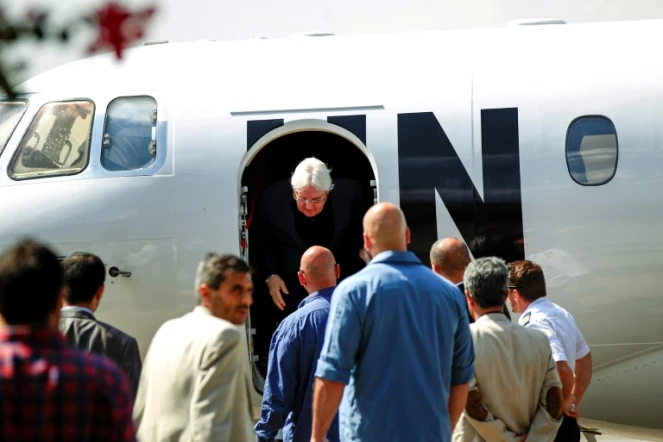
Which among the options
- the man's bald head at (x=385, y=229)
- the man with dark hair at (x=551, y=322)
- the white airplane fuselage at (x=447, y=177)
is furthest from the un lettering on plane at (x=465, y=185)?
the man's bald head at (x=385, y=229)

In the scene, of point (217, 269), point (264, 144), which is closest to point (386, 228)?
point (217, 269)

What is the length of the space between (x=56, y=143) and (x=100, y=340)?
12.2ft

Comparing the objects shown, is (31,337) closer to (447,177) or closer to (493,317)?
(493,317)

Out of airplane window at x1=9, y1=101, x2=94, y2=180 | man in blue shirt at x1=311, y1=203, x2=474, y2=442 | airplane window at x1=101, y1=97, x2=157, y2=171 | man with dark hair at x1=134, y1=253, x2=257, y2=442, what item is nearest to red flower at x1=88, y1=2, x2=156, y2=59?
man with dark hair at x1=134, y1=253, x2=257, y2=442

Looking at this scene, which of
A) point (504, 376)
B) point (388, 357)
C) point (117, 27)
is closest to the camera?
point (117, 27)

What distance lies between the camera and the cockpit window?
9.61 m

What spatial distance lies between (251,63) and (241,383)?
495 cm

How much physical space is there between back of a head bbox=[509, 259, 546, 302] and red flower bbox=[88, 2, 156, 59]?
16.4 ft

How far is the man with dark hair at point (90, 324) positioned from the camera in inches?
245

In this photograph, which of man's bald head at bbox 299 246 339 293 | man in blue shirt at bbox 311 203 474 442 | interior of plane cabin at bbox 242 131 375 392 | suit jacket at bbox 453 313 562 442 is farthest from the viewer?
interior of plane cabin at bbox 242 131 375 392

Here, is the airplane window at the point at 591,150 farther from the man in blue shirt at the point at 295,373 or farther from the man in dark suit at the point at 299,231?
the man in blue shirt at the point at 295,373

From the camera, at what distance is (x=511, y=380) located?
6.18 m

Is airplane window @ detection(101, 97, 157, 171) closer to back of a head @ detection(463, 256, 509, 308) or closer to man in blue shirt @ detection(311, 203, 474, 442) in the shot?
back of a head @ detection(463, 256, 509, 308)

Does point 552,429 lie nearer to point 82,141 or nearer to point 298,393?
point 298,393
